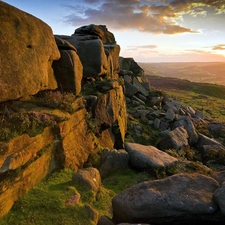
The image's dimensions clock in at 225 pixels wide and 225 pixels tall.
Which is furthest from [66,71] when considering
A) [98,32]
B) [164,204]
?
[98,32]

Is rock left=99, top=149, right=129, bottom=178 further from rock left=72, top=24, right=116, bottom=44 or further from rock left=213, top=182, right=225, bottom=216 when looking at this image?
rock left=72, top=24, right=116, bottom=44

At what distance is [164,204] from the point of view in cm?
811

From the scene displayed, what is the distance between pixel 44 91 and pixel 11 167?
496 centimetres

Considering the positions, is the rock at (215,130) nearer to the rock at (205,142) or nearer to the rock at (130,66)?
the rock at (205,142)

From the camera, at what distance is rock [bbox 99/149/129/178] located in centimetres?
1349

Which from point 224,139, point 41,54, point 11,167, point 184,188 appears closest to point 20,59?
point 41,54

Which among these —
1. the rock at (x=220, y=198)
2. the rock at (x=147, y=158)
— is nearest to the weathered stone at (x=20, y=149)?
the rock at (x=147, y=158)

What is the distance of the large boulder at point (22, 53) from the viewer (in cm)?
898

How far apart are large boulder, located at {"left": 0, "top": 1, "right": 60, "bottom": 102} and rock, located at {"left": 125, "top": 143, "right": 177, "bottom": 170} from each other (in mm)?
6922

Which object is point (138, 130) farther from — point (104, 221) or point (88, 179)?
point (104, 221)

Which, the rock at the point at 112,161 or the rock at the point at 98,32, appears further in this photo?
the rock at the point at 98,32

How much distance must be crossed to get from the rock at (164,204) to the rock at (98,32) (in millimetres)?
17913

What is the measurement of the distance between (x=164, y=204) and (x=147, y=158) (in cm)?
627

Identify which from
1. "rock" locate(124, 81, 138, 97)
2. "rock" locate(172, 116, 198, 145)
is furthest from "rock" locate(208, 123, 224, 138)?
"rock" locate(124, 81, 138, 97)
